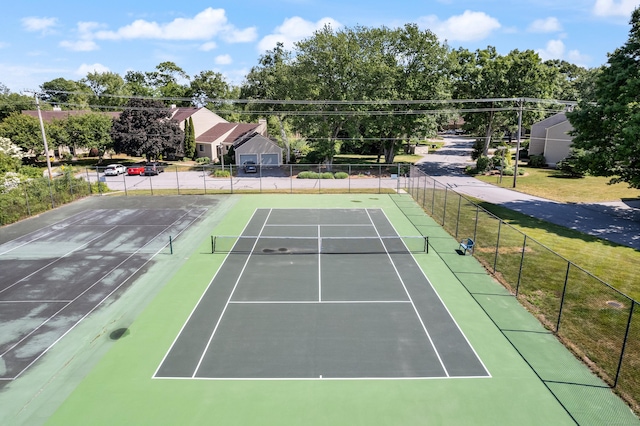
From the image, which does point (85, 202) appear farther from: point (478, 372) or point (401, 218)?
point (478, 372)

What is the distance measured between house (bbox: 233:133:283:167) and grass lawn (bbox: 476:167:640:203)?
25.0 metres

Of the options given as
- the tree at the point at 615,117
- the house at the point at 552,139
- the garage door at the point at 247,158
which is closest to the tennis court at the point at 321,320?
the tree at the point at 615,117

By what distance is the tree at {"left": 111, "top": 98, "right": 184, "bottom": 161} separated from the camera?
1925 inches

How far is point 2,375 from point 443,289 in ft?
50.0

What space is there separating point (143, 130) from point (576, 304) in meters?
49.4

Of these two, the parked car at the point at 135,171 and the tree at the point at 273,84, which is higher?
the tree at the point at 273,84

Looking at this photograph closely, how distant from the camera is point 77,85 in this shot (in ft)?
329

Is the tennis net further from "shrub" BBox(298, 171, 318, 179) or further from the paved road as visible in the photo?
"shrub" BBox(298, 171, 318, 179)

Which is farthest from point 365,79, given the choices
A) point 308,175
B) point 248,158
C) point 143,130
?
point 143,130

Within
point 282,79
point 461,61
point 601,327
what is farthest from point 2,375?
point 461,61

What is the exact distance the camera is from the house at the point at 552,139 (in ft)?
165

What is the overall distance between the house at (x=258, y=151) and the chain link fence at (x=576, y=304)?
32.1 metres

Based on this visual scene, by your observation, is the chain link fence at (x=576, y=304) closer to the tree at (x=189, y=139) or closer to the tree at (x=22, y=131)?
the tree at (x=189, y=139)

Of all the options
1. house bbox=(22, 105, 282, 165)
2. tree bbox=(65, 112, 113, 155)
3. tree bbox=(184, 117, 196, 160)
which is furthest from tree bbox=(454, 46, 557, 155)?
tree bbox=(65, 112, 113, 155)
